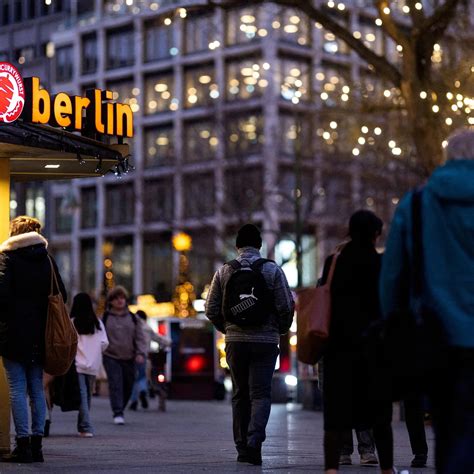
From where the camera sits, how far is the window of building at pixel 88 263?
9519 cm

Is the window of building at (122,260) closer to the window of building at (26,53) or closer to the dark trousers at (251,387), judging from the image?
the window of building at (26,53)

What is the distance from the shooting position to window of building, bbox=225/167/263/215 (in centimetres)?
5797

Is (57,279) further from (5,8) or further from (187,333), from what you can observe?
(5,8)

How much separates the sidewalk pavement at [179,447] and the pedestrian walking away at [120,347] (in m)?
0.45

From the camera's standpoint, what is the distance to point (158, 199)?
2788 inches

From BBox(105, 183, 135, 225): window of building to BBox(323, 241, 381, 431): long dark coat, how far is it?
80549mm

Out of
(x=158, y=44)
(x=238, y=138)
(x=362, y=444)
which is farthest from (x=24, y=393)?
(x=158, y=44)

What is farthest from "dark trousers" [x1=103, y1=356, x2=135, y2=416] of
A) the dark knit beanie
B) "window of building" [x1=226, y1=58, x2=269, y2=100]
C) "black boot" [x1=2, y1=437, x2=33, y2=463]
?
"window of building" [x1=226, y1=58, x2=269, y2=100]

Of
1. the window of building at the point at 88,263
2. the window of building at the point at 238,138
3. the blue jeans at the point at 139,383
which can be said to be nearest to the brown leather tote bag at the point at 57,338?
the blue jeans at the point at 139,383

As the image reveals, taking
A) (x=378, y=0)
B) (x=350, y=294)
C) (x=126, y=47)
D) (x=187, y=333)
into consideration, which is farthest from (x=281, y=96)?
(x=350, y=294)

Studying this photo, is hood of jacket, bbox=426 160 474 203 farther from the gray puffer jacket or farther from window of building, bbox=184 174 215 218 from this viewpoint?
window of building, bbox=184 174 215 218

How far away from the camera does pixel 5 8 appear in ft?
299

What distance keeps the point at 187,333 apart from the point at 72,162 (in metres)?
22.5

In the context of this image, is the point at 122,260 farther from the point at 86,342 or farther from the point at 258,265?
the point at 258,265
